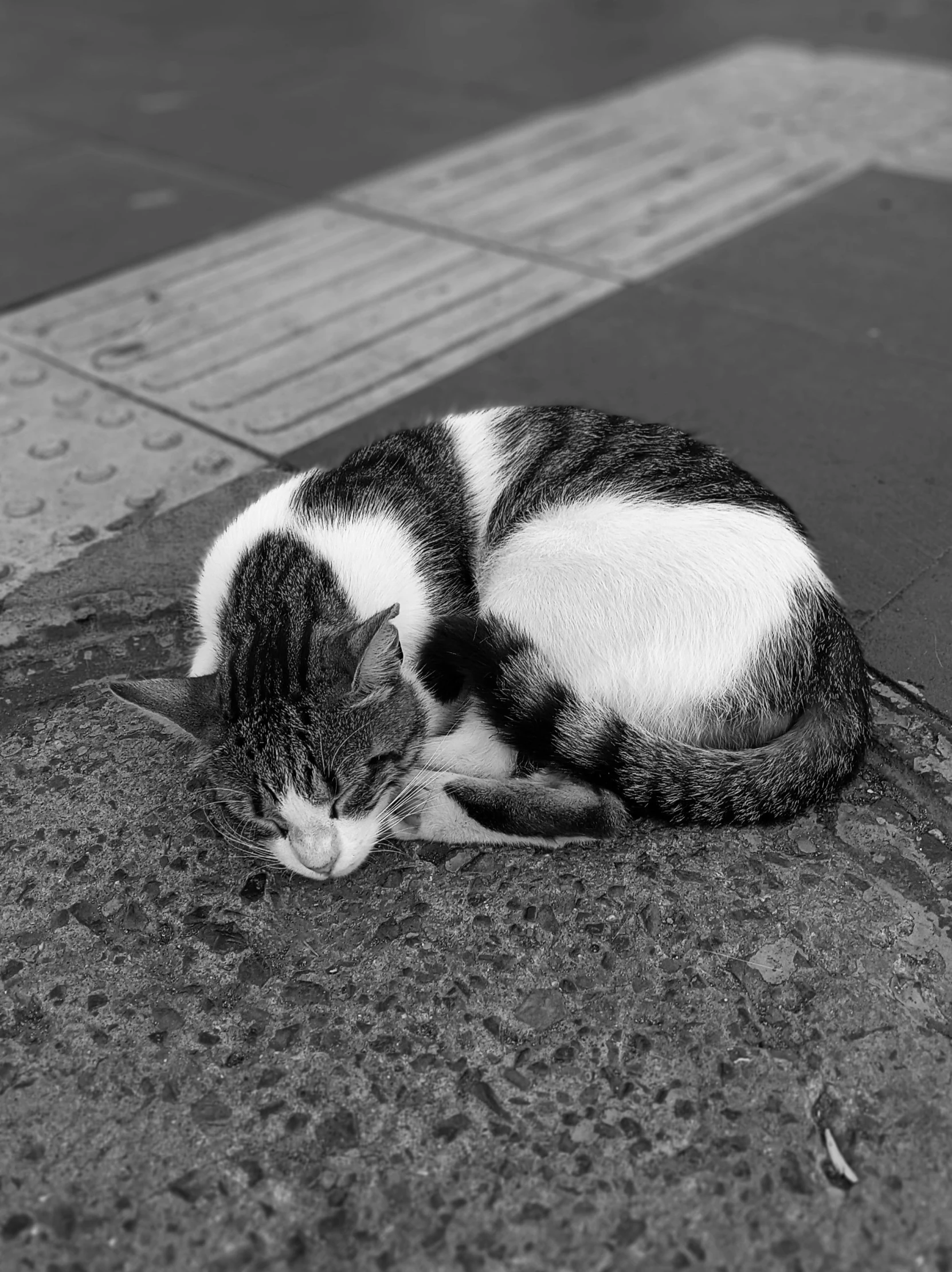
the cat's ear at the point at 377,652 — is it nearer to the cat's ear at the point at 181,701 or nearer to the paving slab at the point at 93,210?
the cat's ear at the point at 181,701

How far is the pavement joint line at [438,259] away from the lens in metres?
4.10

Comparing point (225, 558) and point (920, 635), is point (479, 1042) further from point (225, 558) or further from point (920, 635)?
point (920, 635)

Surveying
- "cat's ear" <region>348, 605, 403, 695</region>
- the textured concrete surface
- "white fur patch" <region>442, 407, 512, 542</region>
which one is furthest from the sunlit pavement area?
"white fur patch" <region>442, 407, 512, 542</region>

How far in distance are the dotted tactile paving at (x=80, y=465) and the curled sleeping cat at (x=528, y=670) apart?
0.92m

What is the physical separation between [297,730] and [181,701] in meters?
0.25

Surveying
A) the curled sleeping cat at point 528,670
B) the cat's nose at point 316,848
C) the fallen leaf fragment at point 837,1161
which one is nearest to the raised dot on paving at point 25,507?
the curled sleeping cat at point 528,670

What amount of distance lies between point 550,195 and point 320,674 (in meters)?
3.94

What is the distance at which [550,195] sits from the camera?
548cm

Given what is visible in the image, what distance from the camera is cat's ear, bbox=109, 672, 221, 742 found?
2277 mm

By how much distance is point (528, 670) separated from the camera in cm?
246

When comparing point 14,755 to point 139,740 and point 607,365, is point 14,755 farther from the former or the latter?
point 607,365

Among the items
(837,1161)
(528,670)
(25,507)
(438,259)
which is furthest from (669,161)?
(837,1161)

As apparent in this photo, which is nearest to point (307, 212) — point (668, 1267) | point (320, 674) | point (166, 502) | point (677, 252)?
point (677, 252)

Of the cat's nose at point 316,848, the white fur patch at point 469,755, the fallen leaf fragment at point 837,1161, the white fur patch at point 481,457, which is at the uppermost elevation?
the white fur patch at point 481,457
